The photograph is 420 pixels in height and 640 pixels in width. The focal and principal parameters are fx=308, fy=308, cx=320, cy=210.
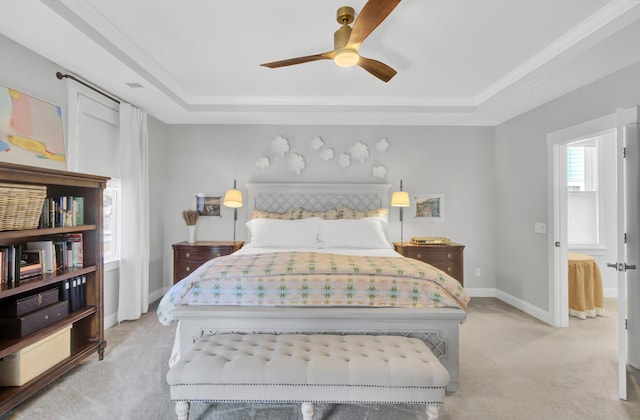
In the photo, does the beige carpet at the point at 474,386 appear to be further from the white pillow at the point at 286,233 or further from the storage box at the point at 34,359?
the white pillow at the point at 286,233

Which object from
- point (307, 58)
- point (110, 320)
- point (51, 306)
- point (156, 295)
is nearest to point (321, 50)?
point (307, 58)

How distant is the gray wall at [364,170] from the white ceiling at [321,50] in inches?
18.6

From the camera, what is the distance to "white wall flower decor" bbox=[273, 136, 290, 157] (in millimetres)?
4703

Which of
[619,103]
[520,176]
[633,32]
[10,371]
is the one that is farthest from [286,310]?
[520,176]

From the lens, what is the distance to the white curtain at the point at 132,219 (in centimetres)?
372

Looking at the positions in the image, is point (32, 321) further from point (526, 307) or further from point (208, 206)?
point (526, 307)

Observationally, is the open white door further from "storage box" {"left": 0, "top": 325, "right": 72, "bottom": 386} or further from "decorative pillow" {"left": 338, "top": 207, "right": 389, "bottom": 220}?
"storage box" {"left": 0, "top": 325, "right": 72, "bottom": 386}

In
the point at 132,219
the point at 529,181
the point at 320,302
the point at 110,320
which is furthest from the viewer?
the point at 529,181

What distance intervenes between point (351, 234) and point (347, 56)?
88.4 inches

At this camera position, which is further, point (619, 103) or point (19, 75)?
point (619, 103)

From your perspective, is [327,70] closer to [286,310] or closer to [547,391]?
[286,310]

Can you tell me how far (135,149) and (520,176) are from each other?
5.09 m

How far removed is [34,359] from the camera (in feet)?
7.18

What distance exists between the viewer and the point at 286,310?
2297 mm
